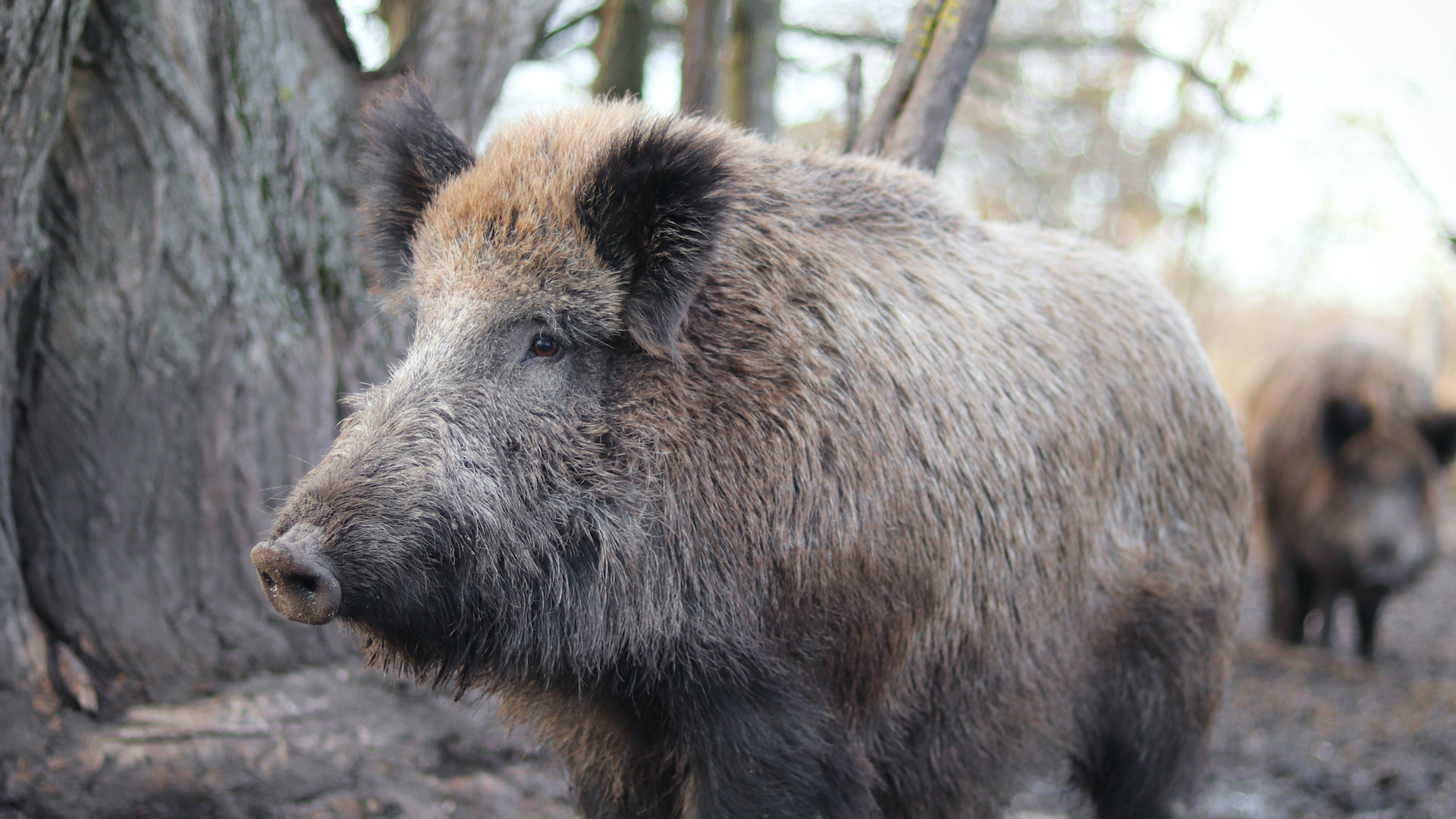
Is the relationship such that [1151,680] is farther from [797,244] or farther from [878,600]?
[797,244]

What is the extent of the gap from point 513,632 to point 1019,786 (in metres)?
1.82

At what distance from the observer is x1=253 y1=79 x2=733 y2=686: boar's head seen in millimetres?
2330

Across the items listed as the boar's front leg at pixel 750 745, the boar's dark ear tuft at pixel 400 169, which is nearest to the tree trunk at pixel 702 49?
the boar's dark ear tuft at pixel 400 169

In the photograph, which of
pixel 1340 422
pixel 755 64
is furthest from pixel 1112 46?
pixel 1340 422

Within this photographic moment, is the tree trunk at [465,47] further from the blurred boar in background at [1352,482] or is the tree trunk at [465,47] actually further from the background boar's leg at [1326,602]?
the background boar's leg at [1326,602]

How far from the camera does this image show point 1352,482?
7.75 meters

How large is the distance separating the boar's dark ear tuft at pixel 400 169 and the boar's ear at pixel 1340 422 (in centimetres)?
721

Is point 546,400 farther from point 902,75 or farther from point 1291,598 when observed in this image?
point 1291,598

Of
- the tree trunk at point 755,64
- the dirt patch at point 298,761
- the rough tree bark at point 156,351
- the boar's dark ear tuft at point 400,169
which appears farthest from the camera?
the tree trunk at point 755,64

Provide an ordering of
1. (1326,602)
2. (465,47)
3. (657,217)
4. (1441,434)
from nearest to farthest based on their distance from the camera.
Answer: (657,217)
(465,47)
(1441,434)
(1326,602)

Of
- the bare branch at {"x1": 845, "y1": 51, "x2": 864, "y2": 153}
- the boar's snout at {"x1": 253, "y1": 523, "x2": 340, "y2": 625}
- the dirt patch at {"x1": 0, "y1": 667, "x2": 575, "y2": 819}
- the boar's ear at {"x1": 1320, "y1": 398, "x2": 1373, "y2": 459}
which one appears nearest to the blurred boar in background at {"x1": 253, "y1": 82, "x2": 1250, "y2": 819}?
the boar's snout at {"x1": 253, "y1": 523, "x2": 340, "y2": 625}

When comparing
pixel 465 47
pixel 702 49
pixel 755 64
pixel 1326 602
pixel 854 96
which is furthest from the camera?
pixel 1326 602

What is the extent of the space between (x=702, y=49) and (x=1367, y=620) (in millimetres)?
6835

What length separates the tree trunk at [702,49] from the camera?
16.5 ft
